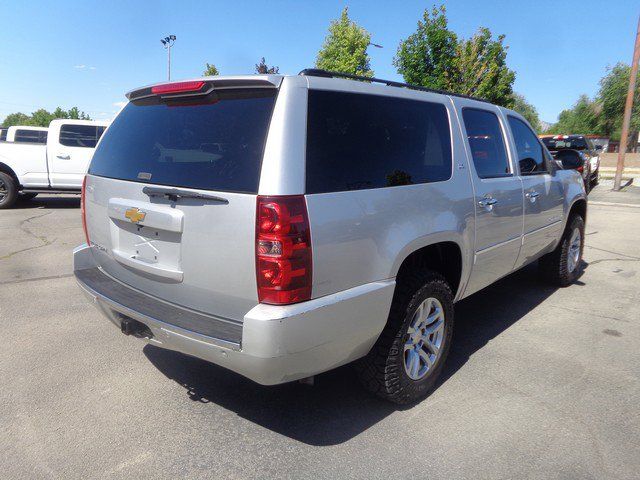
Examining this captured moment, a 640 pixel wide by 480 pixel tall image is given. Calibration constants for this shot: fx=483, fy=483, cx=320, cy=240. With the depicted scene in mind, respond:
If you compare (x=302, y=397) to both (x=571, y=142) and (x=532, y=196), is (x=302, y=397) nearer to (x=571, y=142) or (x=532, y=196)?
(x=532, y=196)

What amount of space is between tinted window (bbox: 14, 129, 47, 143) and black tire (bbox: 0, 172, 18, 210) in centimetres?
160

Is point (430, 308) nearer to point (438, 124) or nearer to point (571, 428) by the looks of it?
point (571, 428)

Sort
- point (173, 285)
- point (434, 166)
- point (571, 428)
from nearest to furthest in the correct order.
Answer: point (173, 285) < point (571, 428) < point (434, 166)

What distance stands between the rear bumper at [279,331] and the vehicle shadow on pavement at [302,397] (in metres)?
0.50

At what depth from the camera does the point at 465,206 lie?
321 cm

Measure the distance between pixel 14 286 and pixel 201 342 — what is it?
13.2ft

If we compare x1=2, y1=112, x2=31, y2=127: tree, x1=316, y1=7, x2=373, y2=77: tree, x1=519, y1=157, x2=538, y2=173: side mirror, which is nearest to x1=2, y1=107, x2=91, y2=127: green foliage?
x1=2, y1=112, x2=31, y2=127: tree

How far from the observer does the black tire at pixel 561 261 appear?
530cm

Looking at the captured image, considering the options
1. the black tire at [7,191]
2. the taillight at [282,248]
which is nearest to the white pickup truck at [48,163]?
the black tire at [7,191]

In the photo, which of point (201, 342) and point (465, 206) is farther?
point (465, 206)

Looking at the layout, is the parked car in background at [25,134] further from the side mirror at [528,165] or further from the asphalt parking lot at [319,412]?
the side mirror at [528,165]

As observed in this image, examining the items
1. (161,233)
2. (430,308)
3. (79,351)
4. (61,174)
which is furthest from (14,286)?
(61,174)

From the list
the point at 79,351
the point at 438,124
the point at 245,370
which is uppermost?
the point at 438,124

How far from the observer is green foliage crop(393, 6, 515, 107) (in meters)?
22.8
